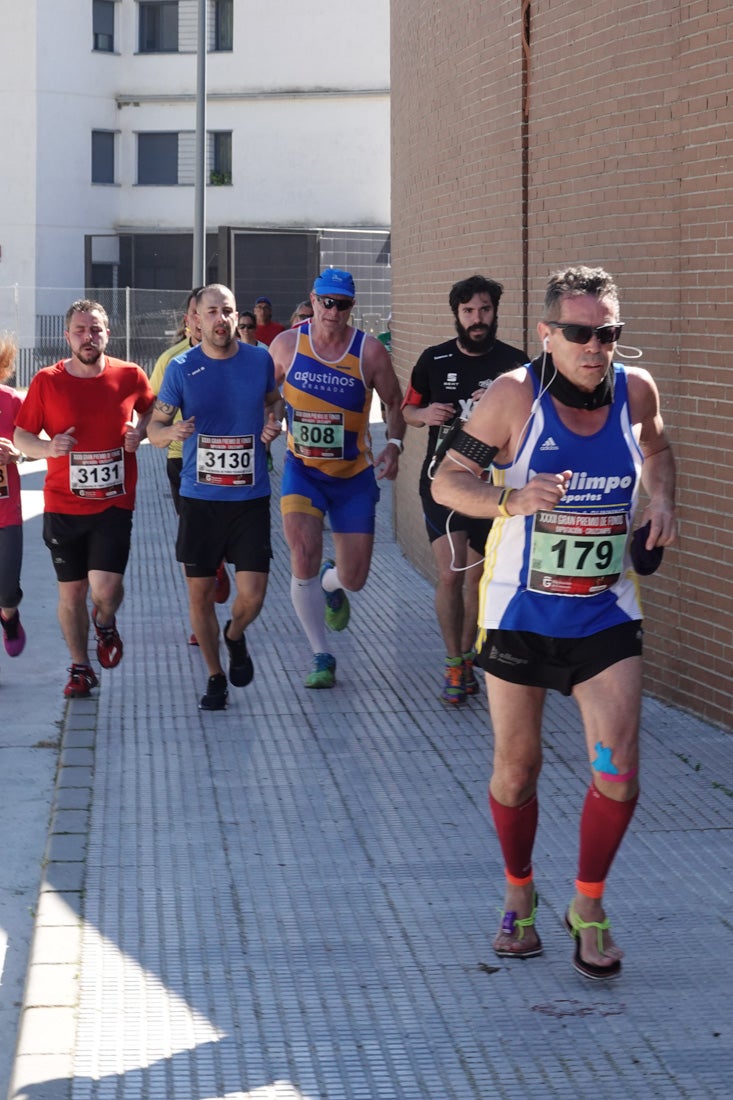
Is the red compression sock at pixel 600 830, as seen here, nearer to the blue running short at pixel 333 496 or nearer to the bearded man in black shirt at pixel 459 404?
the bearded man in black shirt at pixel 459 404

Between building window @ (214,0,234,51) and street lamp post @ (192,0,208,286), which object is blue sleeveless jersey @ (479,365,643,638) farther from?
building window @ (214,0,234,51)

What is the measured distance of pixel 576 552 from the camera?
4699 millimetres

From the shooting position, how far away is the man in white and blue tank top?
4.69m

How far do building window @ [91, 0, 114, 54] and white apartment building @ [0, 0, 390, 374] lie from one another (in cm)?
4

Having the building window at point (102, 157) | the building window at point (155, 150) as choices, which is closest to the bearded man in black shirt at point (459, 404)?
the building window at point (102, 157)

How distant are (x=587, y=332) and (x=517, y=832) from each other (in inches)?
58.6

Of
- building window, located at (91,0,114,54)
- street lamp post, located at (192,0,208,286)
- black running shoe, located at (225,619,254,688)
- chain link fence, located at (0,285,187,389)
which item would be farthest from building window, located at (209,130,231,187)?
black running shoe, located at (225,619,254,688)

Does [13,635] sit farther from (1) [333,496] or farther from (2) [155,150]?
(2) [155,150]

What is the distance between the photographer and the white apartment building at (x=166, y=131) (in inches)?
1844

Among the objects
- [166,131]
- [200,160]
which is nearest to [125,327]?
[166,131]

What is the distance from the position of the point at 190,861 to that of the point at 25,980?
42.6 inches

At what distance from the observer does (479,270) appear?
11320mm

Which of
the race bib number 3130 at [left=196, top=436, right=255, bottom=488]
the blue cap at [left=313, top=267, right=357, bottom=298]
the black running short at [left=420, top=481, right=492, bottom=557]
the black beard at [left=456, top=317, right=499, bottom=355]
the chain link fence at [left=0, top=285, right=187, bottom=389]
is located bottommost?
the black running short at [left=420, top=481, right=492, bottom=557]

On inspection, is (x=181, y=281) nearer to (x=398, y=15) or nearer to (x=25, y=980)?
(x=398, y=15)
